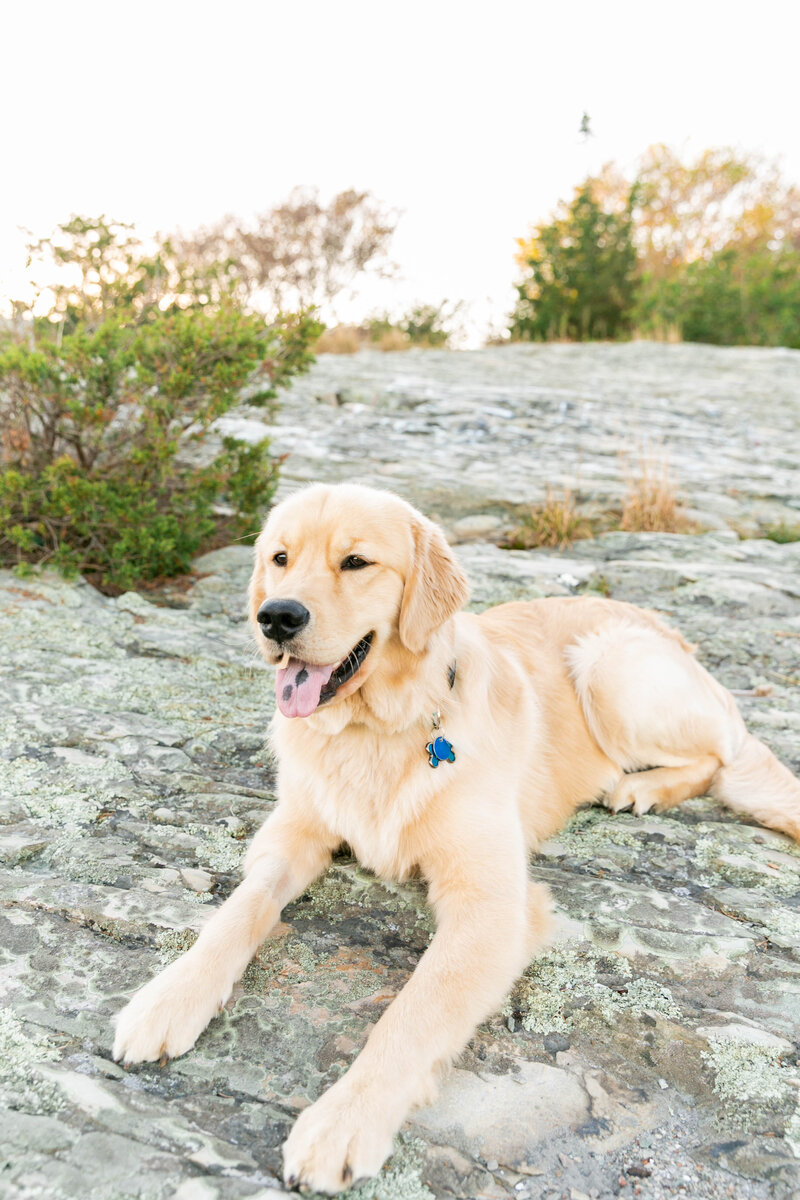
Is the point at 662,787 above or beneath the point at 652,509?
beneath

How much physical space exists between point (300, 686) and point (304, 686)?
12mm

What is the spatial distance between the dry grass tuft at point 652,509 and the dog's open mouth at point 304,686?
4482 mm

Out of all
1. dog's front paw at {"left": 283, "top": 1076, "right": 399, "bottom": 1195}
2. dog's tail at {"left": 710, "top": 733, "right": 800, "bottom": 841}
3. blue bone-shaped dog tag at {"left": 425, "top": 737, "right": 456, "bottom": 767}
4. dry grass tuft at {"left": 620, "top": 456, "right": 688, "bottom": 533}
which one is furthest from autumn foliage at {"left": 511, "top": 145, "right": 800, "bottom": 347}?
dog's front paw at {"left": 283, "top": 1076, "right": 399, "bottom": 1195}

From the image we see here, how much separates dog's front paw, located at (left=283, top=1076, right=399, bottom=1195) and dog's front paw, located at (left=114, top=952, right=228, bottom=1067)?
13.5 inches

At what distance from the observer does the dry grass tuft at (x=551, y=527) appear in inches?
235

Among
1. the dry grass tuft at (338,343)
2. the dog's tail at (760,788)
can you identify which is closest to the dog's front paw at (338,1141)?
the dog's tail at (760,788)

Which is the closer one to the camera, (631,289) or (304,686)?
(304,686)

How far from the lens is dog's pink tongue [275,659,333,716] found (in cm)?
227

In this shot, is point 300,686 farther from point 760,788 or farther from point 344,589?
point 760,788

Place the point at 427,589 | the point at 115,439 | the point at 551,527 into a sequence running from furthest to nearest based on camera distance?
1. the point at 551,527
2. the point at 115,439
3. the point at 427,589

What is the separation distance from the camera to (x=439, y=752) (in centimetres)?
239

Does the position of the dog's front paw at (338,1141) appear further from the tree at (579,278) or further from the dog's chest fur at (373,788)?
the tree at (579,278)

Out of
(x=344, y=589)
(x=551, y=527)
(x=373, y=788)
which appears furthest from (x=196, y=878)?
(x=551, y=527)

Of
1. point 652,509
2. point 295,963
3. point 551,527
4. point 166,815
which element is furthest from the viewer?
point 652,509
